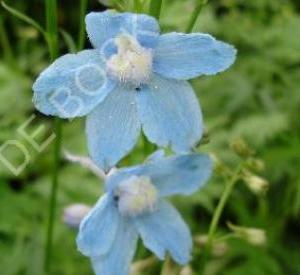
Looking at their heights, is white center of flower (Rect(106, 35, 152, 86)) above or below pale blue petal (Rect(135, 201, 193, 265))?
above

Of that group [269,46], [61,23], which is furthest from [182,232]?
[61,23]

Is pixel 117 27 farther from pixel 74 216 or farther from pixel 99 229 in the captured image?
pixel 74 216

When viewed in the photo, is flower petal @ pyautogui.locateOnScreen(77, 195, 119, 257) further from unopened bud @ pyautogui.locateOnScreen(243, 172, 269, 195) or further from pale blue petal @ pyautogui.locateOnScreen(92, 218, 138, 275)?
unopened bud @ pyautogui.locateOnScreen(243, 172, 269, 195)

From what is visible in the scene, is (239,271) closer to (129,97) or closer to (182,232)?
(182,232)

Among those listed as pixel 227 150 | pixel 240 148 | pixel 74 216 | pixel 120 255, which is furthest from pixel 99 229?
pixel 227 150

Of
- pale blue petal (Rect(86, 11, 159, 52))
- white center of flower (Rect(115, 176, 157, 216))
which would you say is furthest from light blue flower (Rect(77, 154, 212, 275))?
pale blue petal (Rect(86, 11, 159, 52))
